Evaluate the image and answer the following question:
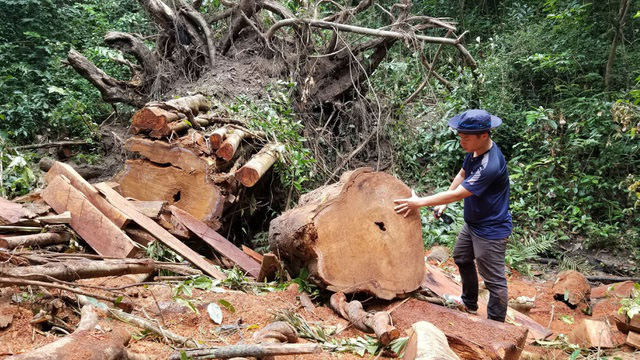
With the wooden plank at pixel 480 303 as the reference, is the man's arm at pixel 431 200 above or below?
above

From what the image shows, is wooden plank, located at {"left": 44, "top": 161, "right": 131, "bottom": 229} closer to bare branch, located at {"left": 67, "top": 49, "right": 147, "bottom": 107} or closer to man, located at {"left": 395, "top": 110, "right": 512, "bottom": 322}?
man, located at {"left": 395, "top": 110, "right": 512, "bottom": 322}

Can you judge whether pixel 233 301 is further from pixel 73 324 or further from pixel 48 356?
pixel 48 356

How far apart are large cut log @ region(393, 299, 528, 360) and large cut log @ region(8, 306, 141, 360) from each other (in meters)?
1.96

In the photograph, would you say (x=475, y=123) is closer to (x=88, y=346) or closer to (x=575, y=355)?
(x=575, y=355)

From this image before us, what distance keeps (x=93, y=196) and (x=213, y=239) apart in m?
1.22

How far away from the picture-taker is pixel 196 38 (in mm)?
7711

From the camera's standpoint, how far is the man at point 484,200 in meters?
3.38

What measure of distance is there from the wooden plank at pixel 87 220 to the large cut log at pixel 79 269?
442 millimetres

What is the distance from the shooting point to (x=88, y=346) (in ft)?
6.50

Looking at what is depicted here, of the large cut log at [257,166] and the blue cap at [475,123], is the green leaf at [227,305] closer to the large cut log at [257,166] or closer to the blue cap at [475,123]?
the large cut log at [257,166]

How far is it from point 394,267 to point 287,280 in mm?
945

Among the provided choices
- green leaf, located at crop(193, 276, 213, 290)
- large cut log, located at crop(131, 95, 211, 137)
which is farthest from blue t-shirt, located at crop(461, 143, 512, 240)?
large cut log, located at crop(131, 95, 211, 137)

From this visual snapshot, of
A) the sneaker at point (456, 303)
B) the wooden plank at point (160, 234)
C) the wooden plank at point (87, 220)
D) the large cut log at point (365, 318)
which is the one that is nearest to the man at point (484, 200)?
the sneaker at point (456, 303)

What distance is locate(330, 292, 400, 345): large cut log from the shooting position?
2.89m
